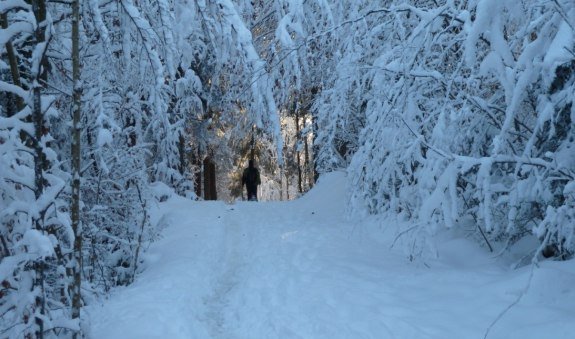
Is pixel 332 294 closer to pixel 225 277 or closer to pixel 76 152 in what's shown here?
pixel 225 277

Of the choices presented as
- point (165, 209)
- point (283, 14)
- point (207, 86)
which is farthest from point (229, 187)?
point (283, 14)

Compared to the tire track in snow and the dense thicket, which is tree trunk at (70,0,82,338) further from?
the dense thicket

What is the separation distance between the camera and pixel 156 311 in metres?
6.24

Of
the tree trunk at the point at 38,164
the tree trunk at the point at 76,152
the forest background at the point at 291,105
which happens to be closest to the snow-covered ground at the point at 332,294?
the forest background at the point at 291,105

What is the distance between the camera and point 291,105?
578 centimetres

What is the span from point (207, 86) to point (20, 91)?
16.8 m

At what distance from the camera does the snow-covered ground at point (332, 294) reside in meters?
4.91

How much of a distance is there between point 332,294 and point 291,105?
2.47 metres

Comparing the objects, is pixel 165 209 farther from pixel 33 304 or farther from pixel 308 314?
pixel 33 304

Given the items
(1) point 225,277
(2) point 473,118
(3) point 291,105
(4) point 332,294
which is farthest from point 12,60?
(1) point 225,277

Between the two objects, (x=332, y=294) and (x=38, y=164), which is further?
(x=332, y=294)

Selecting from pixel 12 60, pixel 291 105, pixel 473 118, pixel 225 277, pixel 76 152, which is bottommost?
pixel 225 277

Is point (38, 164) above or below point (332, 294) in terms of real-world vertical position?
above

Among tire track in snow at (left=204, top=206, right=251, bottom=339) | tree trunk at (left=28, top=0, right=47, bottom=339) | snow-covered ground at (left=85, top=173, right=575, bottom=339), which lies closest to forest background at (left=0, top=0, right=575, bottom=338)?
tree trunk at (left=28, top=0, right=47, bottom=339)
